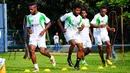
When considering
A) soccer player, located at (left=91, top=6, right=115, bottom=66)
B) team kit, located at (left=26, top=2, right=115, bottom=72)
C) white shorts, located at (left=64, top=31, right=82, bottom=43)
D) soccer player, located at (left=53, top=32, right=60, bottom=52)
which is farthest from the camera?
soccer player, located at (left=53, top=32, right=60, bottom=52)

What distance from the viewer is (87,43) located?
17859mm

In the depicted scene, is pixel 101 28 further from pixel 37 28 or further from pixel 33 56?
pixel 33 56

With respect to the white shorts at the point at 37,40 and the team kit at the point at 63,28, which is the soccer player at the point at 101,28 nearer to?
the team kit at the point at 63,28

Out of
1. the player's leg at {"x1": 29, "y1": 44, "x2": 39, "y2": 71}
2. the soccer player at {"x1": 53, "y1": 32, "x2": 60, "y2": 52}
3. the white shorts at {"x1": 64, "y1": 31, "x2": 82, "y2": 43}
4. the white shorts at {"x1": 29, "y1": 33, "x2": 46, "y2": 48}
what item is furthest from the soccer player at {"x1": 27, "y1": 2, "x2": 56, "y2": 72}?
the soccer player at {"x1": 53, "y1": 32, "x2": 60, "y2": 52}

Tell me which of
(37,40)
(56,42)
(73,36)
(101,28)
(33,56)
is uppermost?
(101,28)

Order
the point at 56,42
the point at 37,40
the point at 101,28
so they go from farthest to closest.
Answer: the point at 56,42, the point at 101,28, the point at 37,40

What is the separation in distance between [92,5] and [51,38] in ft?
21.4

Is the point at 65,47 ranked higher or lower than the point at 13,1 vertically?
lower

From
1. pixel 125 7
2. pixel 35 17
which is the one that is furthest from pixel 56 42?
pixel 35 17

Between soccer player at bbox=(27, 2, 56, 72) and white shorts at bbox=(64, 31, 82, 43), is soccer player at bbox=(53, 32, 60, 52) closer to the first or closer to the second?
white shorts at bbox=(64, 31, 82, 43)

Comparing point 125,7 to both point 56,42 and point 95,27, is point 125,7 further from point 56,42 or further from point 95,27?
point 95,27

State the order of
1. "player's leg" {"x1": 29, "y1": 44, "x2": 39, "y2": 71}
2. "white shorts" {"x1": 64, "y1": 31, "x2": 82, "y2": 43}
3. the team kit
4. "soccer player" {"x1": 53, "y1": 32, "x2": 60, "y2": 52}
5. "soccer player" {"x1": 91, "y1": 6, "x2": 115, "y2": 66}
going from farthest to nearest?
"soccer player" {"x1": 53, "y1": 32, "x2": 60, "y2": 52}
"soccer player" {"x1": 91, "y1": 6, "x2": 115, "y2": 66}
"white shorts" {"x1": 64, "y1": 31, "x2": 82, "y2": 43}
the team kit
"player's leg" {"x1": 29, "y1": 44, "x2": 39, "y2": 71}

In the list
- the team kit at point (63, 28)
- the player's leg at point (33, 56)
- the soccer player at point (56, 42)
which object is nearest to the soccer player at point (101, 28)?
the team kit at point (63, 28)

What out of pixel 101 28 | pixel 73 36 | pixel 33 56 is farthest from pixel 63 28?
pixel 101 28
